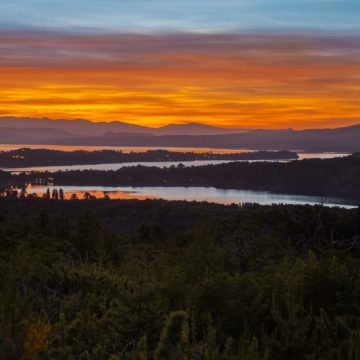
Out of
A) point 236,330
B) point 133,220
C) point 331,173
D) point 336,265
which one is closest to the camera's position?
point 236,330

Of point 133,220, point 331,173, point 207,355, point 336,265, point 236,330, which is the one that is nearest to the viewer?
point 207,355

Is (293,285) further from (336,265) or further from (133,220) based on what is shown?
(133,220)

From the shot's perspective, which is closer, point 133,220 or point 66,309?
point 66,309

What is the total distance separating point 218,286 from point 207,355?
236 cm

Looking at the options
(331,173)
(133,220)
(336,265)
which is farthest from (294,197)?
(336,265)

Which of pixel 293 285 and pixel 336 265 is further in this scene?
pixel 336 265

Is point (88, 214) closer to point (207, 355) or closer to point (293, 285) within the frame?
point (293, 285)

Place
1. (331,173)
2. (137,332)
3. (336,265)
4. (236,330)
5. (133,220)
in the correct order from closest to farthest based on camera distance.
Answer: (137,332), (236,330), (336,265), (133,220), (331,173)

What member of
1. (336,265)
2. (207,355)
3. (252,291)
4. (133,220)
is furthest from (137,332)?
(133,220)

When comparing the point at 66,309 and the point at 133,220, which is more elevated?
the point at 66,309

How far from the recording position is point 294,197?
177 m

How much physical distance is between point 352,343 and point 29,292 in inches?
230

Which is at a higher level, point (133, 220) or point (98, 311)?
point (98, 311)

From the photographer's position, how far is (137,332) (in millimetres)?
8383
